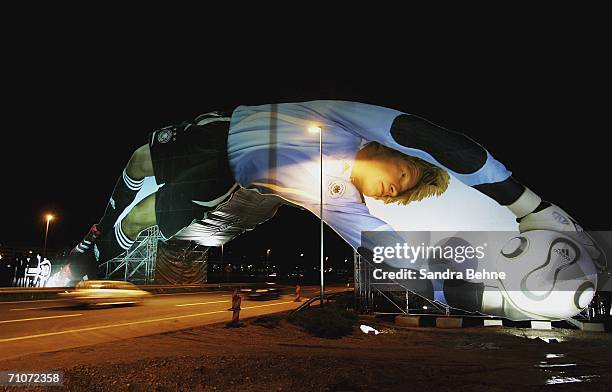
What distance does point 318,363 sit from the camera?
874 cm

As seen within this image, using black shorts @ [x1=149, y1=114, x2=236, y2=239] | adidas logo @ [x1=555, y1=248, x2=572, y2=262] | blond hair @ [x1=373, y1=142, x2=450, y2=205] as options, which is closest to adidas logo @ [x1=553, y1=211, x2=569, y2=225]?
adidas logo @ [x1=555, y1=248, x2=572, y2=262]

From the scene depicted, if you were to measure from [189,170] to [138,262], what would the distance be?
9681 mm

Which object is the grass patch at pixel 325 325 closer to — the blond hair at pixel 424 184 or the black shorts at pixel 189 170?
the blond hair at pixel 424 184

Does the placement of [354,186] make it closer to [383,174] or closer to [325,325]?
[383,174]

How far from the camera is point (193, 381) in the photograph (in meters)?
6.97

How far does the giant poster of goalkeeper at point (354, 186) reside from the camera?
1930 cm

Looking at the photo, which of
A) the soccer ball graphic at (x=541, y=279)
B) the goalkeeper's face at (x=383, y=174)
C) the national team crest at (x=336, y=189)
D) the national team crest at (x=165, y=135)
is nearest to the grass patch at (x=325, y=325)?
the soccer ball graphic at (x=541, y=279)

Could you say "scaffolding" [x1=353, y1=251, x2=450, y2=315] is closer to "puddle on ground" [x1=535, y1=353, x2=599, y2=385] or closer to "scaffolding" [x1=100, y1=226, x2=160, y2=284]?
"puddle on ground" [x1=535, y1=353, x2=599, y2=385]

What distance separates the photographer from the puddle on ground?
816 centimetres

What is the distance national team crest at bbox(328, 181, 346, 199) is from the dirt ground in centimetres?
1089

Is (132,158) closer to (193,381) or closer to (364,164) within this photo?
(364,164)

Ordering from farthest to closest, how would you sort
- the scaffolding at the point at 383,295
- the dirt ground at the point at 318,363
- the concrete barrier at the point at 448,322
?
the scaffolding at the point at 383,295
the concrete barrier at the point at 448,322
the dirt ground at the point at 318,363

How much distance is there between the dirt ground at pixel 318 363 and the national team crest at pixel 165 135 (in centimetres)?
2136

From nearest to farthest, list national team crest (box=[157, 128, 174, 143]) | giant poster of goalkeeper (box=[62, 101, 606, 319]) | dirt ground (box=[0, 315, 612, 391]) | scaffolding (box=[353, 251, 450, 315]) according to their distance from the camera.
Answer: dirt ground (box=[0, 315, 612, 391]) < giant poster of goalkeeper (box=[62, 101, 606, 319]) < scaffolding (box=[353, 251, 450, 315]) < national team crest (box=[157, 128, 174, 143])
